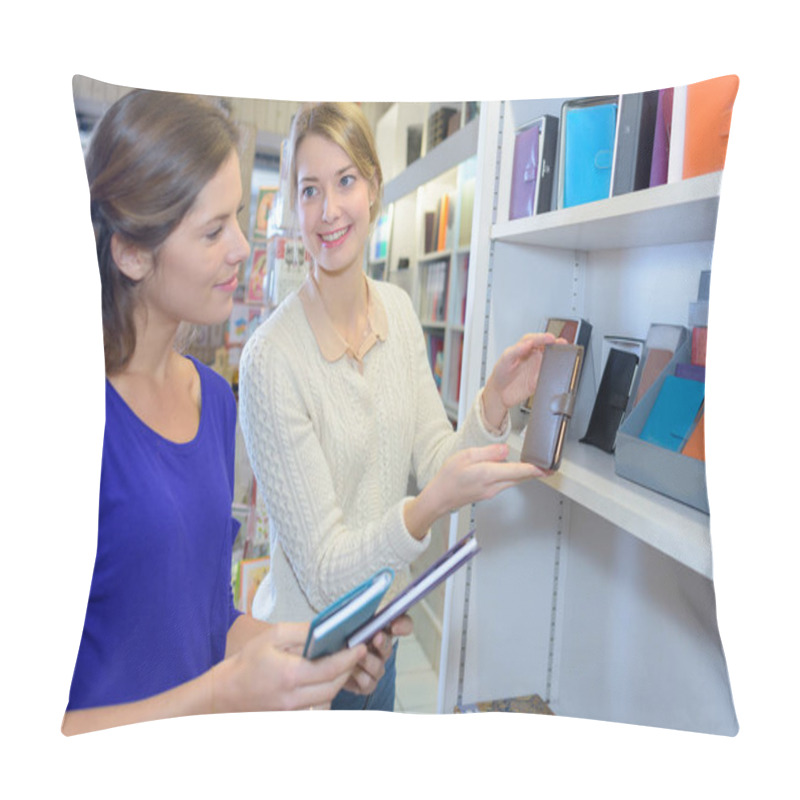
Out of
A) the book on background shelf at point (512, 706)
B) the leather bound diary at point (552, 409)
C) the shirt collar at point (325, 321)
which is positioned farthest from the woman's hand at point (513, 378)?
the book on background shelf at point (512, 706)

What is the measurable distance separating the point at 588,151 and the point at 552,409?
43cm

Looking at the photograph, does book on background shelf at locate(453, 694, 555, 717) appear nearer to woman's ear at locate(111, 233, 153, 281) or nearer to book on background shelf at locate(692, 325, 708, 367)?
book on background shelf at locate(692, 325, 708, 367)

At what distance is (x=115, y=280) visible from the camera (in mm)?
1021

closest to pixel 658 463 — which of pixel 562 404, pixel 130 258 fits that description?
pixel 562 404

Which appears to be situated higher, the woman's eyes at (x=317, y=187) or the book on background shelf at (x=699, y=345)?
the woman's eyes at (x=317, y=187)

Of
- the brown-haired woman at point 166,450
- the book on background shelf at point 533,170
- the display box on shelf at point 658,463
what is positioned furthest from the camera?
the book on background shelf at point 533,170

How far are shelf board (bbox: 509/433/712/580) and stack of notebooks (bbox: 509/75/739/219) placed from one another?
43cm

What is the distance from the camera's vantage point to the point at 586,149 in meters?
1.19

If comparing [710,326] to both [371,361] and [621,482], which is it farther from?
[371,361]

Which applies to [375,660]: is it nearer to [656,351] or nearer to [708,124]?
[656,351]

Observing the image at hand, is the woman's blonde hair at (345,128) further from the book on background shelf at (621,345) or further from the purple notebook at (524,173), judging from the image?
the book on background shelf at (621,345)

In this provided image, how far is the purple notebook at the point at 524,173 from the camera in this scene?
1.20m

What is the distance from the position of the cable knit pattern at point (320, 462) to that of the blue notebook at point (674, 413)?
15.6 inches

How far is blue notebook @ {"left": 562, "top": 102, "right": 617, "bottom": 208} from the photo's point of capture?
3.84ft
